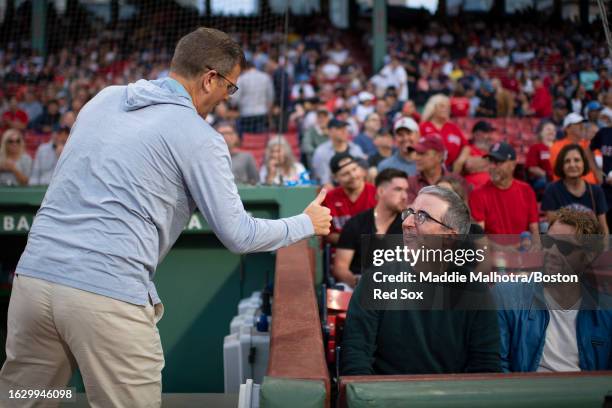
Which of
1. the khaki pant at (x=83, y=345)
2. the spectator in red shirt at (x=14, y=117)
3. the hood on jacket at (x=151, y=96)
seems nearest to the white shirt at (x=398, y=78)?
the spectator in red shirt at (x=14, y=117)

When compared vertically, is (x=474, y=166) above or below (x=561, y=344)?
above

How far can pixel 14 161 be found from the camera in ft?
27.0

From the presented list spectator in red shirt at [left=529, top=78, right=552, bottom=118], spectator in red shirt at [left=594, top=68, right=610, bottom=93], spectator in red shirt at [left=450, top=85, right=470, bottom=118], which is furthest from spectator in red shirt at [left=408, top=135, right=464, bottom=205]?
spectator in red shirt at [left=529, top=78, right=552, bottom=118]

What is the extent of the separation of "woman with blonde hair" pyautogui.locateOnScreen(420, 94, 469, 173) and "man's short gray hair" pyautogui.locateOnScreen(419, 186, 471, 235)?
5.12m

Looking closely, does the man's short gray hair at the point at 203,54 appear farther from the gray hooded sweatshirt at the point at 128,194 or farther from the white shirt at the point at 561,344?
the white shirt at the point at 561,344

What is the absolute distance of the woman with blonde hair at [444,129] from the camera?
8.58 metres

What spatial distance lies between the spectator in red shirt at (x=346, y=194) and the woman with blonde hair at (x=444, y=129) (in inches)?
72.4

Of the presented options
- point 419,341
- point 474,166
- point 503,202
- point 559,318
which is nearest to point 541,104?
point 474,166

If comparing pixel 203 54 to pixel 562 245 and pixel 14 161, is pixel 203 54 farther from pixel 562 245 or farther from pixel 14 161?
pixel 14 161

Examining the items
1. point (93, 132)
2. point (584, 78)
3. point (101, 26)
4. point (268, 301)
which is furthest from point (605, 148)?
point (101, 26)

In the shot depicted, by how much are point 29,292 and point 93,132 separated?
53cm

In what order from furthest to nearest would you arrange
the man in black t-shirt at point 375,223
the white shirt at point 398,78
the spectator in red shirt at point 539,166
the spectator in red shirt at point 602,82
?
the white shirt at point 398,78
the spectator in red shirt at point 602,82
the spectator in red shirt at point 539,166
the man in black t-shirt at point 375,223

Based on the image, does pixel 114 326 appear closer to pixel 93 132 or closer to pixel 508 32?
pixel 93 132

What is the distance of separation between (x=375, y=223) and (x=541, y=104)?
12.6m
